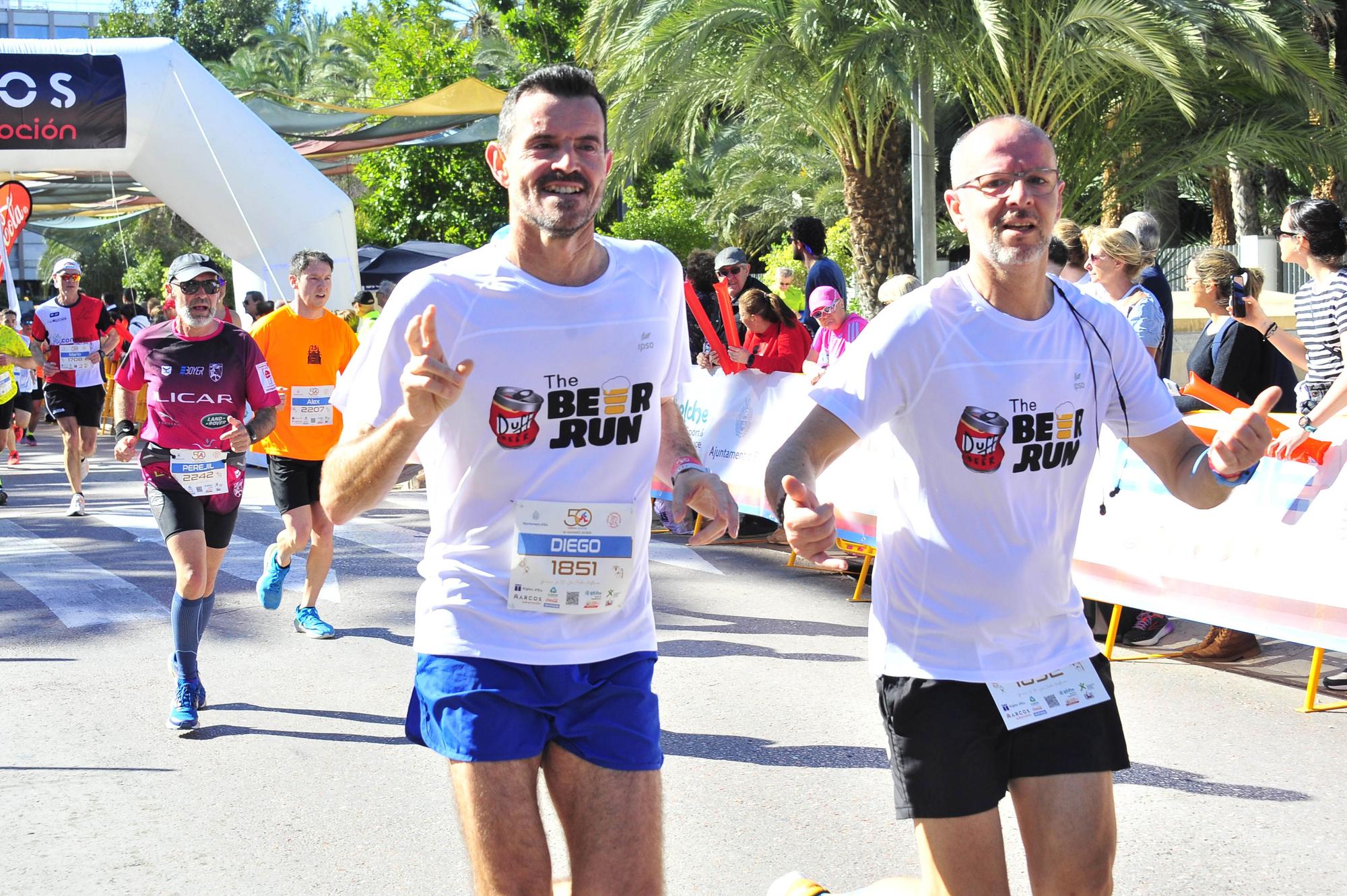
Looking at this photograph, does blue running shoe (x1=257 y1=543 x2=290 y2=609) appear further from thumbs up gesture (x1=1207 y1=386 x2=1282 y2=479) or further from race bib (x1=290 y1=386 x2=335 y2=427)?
thumbs up gesture (x1=1207 y1=386 x2=1282 y2=479)

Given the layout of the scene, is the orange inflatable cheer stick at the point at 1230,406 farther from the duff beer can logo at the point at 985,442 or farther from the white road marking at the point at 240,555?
the white road marking at the point at 240,555

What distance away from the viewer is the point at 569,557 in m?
2.90

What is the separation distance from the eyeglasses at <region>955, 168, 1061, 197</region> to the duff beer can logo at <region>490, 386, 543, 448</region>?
3.45ft

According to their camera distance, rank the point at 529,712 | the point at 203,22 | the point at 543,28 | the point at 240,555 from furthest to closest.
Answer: the point at 203,22
the point at 543,28
the point at 240,555
the point at 529,712

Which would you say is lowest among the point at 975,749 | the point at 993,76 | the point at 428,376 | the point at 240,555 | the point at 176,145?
the point at 240,555

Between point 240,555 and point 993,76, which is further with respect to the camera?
point 993,76

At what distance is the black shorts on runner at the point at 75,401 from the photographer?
1349cm

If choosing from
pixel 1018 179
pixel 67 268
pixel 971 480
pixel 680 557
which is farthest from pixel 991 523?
pixel 67 268

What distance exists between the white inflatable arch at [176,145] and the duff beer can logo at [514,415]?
1419 centimetres

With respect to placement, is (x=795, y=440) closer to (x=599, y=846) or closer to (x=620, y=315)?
(x=620, y=315)

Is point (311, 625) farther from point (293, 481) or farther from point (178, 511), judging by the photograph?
point (178, 511)

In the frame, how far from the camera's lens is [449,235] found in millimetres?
28922

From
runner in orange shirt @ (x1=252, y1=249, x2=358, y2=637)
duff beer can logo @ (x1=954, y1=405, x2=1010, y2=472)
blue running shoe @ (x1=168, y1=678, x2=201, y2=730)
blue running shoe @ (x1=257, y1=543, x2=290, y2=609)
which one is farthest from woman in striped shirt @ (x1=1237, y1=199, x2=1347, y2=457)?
blue running shoe @ (x1=257, y1=543, x2=290, y2=609)

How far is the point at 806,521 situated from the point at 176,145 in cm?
1499
